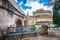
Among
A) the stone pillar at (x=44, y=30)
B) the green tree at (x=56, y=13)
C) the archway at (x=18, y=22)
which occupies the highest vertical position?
the green tree at (x=56, y=13)

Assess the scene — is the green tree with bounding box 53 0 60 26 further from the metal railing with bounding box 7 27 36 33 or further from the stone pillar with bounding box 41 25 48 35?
the metal railing with bounding box 7 27 36 33

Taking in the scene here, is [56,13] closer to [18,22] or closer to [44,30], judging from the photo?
[44,30]

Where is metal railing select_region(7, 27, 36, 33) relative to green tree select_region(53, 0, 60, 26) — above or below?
below

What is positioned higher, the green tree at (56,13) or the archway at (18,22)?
the green tree at (56,13)

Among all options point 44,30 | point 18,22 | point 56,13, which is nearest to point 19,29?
point 18,22

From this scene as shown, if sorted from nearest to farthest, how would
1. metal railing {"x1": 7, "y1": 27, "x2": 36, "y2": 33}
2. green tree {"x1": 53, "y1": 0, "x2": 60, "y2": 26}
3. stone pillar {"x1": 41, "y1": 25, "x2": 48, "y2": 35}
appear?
stone pillar {"x1": 41, "y1": 25, "x2": 48, "y2": 35} < metal railing {"x1": 7, "y1": 27, "x2": 36, "y2": 33} < green tree {"x1": 53, "y1": 0, "x2": 60, "y2": 26}

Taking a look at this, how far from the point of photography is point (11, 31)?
8.96 feet

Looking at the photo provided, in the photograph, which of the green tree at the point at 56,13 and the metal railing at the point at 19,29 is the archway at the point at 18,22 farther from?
the green tree at the point at 56,13

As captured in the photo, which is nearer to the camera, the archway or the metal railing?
the metal railing

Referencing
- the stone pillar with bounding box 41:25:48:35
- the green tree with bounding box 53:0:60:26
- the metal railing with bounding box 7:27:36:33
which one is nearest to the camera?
the stone pillar with bounding box 41:25:48:35

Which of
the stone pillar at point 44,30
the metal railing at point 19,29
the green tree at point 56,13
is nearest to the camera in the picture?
the stone pillar at point 44,30

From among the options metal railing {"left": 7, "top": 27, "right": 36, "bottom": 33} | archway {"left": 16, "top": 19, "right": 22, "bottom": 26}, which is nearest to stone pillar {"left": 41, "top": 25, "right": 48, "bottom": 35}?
metal railing {"left": 7, "top": 27, "right": 36, "bottom": 33}

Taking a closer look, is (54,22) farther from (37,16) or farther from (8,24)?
(8,24)

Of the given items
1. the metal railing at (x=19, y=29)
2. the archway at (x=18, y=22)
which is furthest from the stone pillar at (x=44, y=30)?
the archway at (x=18, y=22)
